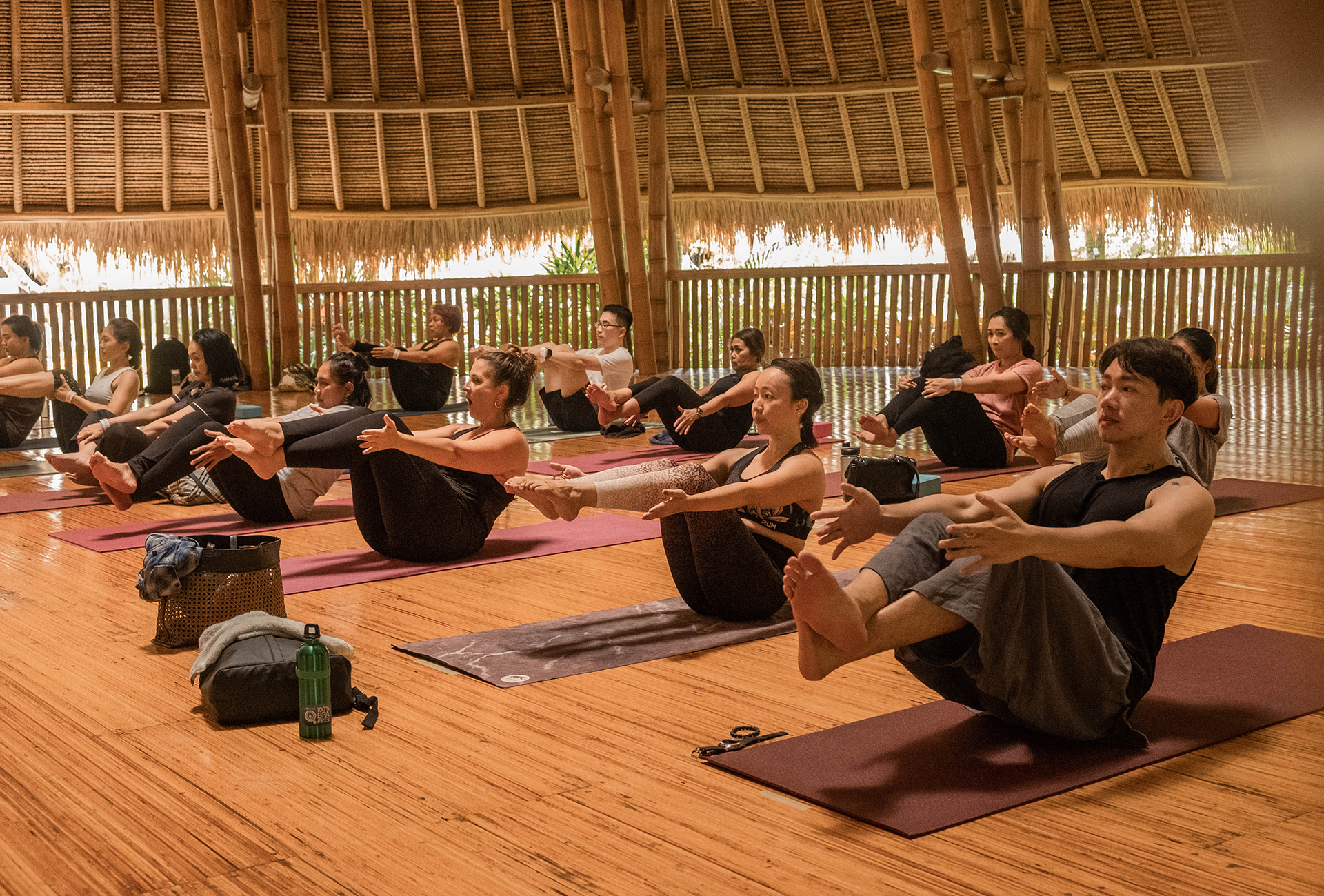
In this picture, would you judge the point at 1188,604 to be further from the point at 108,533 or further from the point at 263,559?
the point at 108,533

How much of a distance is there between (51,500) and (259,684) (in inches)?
145

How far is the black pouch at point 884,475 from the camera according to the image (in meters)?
4.77

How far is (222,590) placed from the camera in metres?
3.12

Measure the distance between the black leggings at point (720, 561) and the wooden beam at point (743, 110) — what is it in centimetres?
959

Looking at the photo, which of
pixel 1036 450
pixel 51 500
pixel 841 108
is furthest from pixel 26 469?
pixel 841 108

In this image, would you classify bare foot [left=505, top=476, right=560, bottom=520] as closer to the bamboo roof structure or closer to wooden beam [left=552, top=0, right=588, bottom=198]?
the bamboo roof structure

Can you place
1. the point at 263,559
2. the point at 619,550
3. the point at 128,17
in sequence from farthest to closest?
the point at 128,17 < the point at 619,550 < the point at 263,559

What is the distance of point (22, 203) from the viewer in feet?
40.0

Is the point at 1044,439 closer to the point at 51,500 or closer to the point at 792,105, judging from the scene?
the point at 51,500

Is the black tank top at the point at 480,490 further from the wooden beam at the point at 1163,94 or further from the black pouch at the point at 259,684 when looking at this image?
the wooden beam at the point at 1163,94

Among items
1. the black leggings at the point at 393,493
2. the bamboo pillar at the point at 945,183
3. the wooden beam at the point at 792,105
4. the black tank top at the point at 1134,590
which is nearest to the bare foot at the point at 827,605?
the black tank top at the point at 1134,590

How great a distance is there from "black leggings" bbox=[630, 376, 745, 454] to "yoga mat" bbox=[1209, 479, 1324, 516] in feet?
7.87

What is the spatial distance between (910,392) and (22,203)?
33.0ft

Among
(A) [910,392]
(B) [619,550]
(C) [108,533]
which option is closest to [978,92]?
(A) [910,392]
